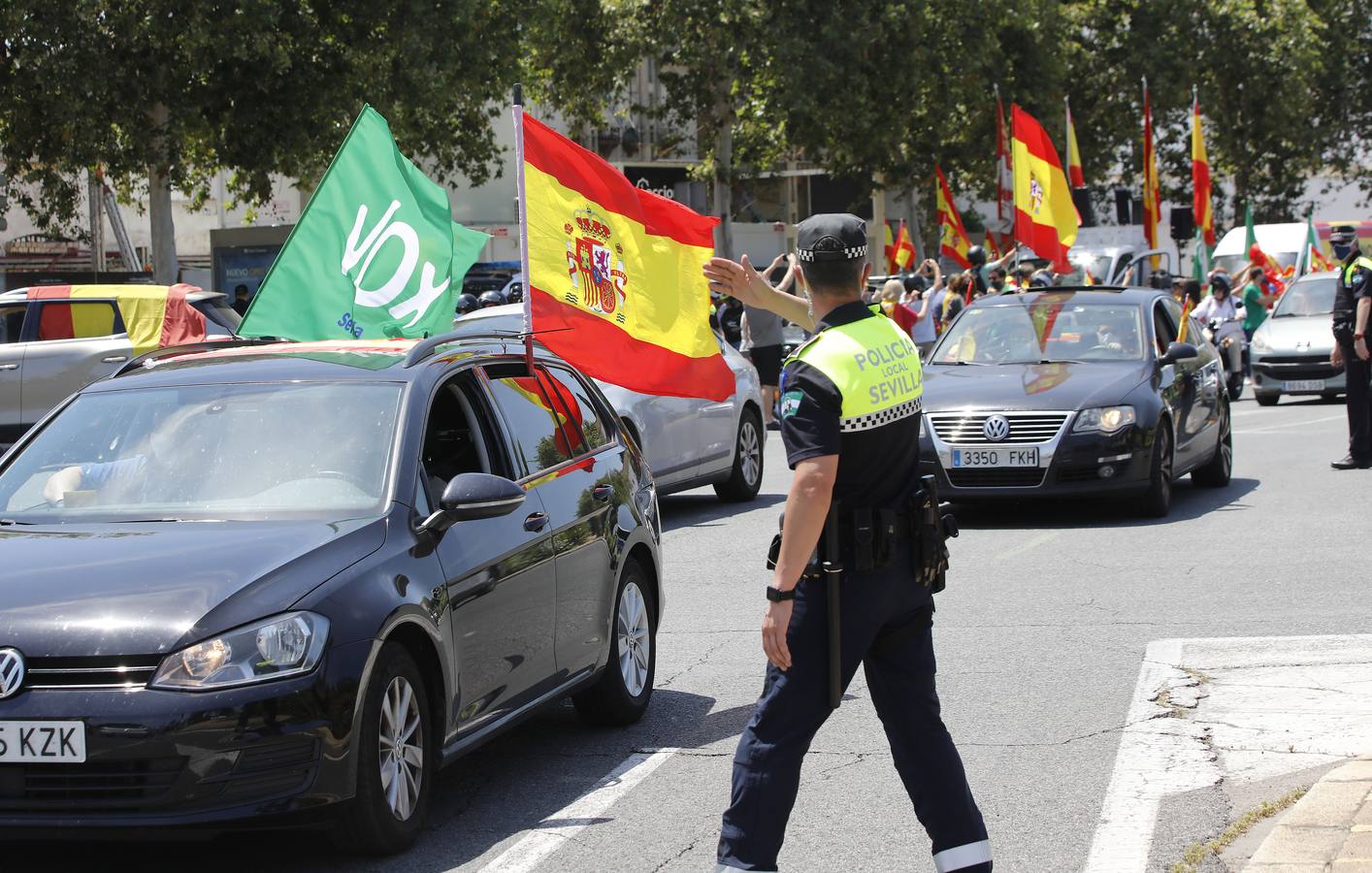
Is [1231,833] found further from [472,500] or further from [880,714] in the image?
[472,500]

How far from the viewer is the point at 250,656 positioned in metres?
4.75

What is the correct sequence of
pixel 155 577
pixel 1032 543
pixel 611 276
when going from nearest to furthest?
pixel 155 577 → pixel 611 276 → pixel 1032 543

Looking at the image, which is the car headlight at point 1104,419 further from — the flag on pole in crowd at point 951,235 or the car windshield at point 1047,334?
the flag on pole in crowd at point 951,235

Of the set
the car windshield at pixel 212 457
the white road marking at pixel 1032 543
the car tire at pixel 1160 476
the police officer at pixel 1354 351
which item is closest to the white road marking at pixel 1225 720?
the car windshield at pixel 212 457

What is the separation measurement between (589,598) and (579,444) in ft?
2.36

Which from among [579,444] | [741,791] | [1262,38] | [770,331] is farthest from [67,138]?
[1262,38]

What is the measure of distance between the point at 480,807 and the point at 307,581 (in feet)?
4.15

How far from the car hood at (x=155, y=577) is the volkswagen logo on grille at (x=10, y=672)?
31 mm

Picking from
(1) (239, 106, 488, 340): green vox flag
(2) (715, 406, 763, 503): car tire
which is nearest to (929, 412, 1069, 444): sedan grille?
(2) (715, 406, 763, 503): car tire

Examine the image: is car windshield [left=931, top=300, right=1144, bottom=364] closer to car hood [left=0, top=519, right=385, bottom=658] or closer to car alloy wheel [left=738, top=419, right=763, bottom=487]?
car alloy wheel [left=738, top=419, right=763, bottom=487]

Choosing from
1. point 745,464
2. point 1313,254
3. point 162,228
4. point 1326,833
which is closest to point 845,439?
point 1326,833

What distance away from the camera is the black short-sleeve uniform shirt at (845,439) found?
4.27m

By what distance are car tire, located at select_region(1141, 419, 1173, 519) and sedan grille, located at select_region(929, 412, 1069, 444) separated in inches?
31.5

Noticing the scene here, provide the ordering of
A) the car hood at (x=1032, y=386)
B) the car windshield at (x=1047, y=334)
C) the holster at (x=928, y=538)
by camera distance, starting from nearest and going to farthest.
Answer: the holster at (x=928, y=538) → the car hood at (x=1032, y=386) → the car windshield at (x=1047, y=334)
